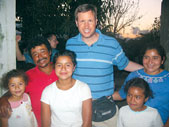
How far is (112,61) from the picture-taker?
2158mm

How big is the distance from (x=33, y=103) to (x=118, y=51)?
52.9 inches

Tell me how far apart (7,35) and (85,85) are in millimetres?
1226

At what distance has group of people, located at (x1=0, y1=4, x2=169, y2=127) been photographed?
173cm

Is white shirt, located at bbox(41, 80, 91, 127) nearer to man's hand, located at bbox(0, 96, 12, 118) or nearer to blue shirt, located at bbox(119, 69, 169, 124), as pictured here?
man's hand, located at bbox(0, 96, 12, 118)

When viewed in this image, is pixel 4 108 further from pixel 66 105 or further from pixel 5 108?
pixel 66 105

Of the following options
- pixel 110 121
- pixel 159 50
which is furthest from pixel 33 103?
pixel 159 50

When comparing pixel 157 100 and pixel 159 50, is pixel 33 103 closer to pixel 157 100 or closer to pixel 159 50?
pixel 157 100

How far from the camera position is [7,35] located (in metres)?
2.00

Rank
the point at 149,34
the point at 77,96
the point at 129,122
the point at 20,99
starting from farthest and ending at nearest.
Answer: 1. the point at 149,34
2. the point at 20,99
3. the point at 129,122
4. the point at 77,96

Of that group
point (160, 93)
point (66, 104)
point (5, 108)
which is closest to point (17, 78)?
point (5, 108)

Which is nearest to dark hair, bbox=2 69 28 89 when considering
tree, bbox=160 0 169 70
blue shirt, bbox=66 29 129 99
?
blue shirt, bbox=66 29 129 99

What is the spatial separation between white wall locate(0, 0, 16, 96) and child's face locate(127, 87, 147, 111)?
1656 millimetres

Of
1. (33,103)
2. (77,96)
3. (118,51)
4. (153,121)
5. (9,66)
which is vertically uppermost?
(118,51)

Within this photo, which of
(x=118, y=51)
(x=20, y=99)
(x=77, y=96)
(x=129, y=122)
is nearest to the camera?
(x=77, y=96)
